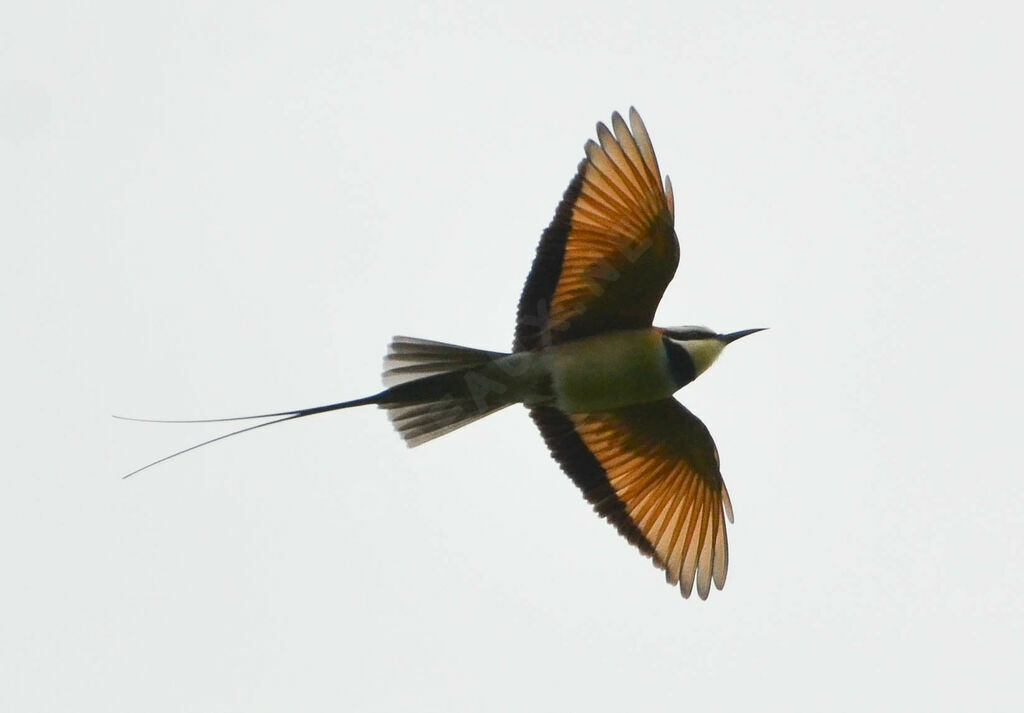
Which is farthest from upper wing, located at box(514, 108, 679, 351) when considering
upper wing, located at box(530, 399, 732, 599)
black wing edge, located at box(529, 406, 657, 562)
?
black wing edge, located at box(529, 406, 657, 562)

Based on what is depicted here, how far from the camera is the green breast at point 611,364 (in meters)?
7.19

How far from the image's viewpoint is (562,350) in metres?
7.21

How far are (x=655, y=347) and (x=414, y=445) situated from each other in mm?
1209

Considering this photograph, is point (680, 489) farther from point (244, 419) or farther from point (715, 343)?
point (244, 419)

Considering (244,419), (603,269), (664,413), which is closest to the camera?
(244,419)

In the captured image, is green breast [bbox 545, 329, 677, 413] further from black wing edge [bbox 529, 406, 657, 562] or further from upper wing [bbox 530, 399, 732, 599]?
black wing edge [bbox 529, 406, 657, 562]

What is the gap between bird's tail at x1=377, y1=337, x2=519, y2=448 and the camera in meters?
6.98

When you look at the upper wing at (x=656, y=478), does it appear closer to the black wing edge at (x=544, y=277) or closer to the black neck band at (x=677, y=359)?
the black neck band at (x=677, y=359)

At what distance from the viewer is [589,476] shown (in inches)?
305

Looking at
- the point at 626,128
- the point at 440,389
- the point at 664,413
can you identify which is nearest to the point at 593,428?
the point at 664,413

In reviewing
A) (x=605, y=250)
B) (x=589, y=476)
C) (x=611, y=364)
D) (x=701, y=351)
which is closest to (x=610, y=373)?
(x=611, y=364)

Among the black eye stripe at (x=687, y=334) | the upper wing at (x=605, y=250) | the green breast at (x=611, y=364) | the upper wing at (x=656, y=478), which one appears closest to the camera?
the upper wing at (x=605, y=250)

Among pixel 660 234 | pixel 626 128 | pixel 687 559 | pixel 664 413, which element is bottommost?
pixel 687 559

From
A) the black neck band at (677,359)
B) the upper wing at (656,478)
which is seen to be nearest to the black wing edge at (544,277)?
the upper wing at (656,478)
